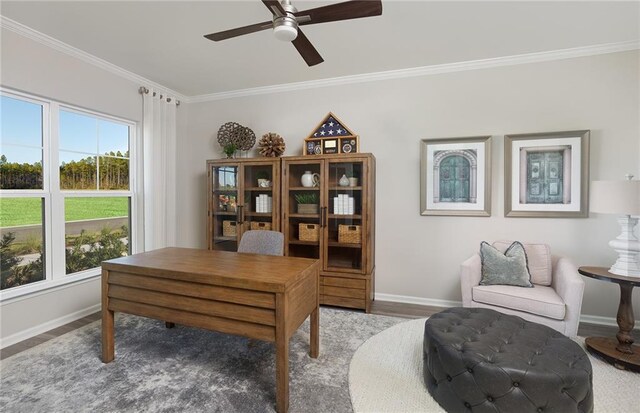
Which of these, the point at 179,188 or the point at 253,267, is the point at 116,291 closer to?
the point at 253,267

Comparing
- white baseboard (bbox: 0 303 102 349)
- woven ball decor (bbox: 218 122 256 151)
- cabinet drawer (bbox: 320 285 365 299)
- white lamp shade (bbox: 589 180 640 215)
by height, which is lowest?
white baseboard (bbox: 0 303 102 349)

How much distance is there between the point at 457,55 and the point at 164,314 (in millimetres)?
3424

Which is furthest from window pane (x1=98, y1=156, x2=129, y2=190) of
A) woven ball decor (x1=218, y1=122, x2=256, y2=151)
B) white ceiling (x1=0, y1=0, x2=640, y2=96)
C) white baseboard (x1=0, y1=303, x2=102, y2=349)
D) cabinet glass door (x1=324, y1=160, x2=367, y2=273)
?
cabinet glass door (x1=324, y1=160, x2=367, y2=273)

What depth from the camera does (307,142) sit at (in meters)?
3.61

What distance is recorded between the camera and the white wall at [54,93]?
250 cm

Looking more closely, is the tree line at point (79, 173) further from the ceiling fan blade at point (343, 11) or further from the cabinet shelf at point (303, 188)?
the ceiling fan blade at point (343, 11)

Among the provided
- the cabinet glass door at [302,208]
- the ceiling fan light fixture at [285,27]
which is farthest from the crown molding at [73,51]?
the ceiling fan light fixture at [285,27]

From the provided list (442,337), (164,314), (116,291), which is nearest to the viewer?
(442,337)

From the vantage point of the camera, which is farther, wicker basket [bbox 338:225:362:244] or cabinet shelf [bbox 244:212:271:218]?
cabinet shelf [bbox 244:212:271:218]

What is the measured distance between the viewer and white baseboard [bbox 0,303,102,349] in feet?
8.16

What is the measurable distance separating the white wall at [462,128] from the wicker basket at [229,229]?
1183 millimetres

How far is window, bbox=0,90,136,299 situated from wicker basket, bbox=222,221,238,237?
1148 mm

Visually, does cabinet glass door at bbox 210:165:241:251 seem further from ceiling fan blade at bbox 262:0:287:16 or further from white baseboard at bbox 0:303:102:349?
ceiling fan blade at bbox 262:0:287:16

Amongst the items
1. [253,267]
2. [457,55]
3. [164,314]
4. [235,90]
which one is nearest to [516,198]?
[457,55]
